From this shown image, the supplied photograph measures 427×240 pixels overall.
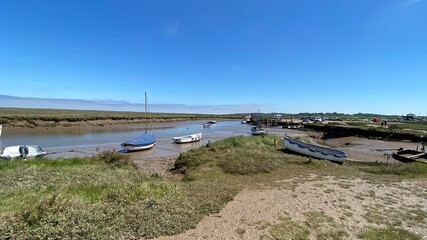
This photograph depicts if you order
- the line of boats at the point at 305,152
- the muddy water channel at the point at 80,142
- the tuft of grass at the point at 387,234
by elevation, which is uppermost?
the tuft of grass at the point at 387,234

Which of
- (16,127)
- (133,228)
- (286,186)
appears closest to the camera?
(133,228)

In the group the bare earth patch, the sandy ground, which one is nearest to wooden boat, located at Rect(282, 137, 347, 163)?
the sandy ground

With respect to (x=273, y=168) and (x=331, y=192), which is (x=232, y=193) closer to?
(x=331, y=192)

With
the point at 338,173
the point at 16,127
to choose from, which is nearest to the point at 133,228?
the point at 338,173

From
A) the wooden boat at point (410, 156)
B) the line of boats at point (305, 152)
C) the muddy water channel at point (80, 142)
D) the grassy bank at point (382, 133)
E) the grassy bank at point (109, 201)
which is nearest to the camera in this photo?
the grassy bank at point (109, 201)

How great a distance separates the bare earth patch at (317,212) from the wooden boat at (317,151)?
8552mm

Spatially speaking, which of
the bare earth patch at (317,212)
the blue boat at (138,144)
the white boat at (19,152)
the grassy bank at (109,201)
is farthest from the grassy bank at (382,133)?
the white boat at (19,152)

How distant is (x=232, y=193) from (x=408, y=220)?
5.35 metres

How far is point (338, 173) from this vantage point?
48.2ft

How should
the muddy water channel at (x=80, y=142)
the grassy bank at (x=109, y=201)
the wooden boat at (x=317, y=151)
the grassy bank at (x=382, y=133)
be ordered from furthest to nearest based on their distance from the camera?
1. the grassy bank at (x=382, y=133)
2. the muddy water channel at (x=80, y=142)
3. the wooden boat at (x=317, y=151)
4. the grassy bank at (x=109, y=201)

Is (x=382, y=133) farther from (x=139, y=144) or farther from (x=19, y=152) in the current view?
(x=19, y=152)

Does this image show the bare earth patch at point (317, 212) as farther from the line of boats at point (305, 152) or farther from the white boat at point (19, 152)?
the white boat at point (19, 152)

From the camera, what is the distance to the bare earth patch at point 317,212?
6.70m

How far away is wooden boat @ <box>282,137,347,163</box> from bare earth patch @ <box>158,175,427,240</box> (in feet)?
28.1
